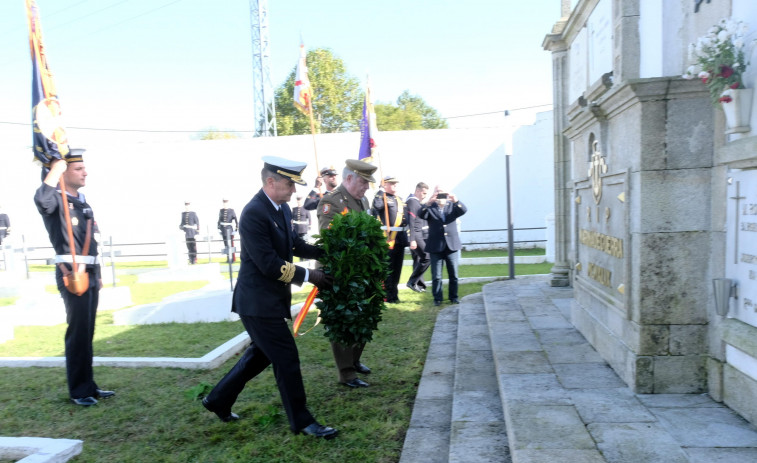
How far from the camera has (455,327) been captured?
7.00m

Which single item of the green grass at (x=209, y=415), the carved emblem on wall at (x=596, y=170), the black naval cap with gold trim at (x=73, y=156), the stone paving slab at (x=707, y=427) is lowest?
the green grass at (x=209, y=415)

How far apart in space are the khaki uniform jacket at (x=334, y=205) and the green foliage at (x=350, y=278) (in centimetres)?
57

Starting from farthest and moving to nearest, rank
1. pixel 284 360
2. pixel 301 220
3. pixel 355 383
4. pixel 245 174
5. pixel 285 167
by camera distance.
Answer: pixel 245 174 → pixel 301 220 → pixel 355 383 → pixel 285 167 → pixel 284 360

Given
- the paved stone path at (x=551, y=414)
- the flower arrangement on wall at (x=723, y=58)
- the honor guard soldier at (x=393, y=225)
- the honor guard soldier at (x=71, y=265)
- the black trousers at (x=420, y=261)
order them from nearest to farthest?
the paved stone path at (x=551, y=414) → the flower arrangement on wall at (x=723, y=58) → the honor guard soldier at (x=71, y=265) → the honor guard soldier at (x=393, y=225) → the black trousers at (x=420, y=261)

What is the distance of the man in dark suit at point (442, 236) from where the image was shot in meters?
8.34

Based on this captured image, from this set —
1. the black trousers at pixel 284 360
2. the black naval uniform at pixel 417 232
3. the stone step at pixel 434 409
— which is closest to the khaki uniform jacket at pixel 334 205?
the black trousers at pixel 284 360

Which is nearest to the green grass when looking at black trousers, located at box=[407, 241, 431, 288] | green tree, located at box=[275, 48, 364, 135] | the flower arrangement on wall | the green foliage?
the green foliage

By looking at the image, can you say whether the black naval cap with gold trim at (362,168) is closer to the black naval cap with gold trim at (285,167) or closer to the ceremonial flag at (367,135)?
the black naval cap with gold trim at (285,167)

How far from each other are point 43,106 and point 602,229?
4.96 metres

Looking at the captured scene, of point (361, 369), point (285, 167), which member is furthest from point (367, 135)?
point (285, 167)

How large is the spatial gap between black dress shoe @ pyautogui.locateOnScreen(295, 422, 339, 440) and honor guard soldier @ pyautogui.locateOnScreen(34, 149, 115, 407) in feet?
6.52

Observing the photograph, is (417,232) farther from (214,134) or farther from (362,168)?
(214,134)

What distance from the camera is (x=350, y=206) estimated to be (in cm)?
515

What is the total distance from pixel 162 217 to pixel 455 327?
17.2 metres
